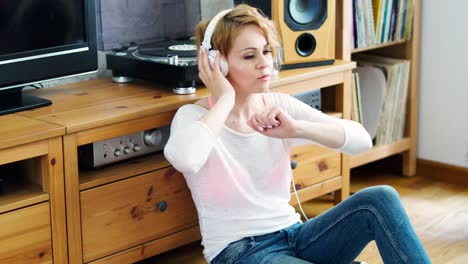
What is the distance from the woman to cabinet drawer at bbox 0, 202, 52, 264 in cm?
37

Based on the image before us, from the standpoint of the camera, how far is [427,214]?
113 inches

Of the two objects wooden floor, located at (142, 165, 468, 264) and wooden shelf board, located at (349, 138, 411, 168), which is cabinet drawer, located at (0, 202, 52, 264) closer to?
wooden floor, located at (142, 165, 468, 264)

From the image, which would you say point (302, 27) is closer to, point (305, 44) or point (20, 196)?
point (305, 44)

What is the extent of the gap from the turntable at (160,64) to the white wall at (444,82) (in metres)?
1.05

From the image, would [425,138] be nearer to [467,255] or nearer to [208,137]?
[467,255]

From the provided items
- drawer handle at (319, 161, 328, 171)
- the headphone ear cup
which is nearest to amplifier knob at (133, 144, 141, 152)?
the headphone ear cup

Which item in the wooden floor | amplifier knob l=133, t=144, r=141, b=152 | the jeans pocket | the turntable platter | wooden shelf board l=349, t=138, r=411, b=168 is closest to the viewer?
the jeans pocket

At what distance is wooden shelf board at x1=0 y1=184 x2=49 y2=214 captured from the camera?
6.38ft

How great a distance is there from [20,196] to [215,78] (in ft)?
1.79

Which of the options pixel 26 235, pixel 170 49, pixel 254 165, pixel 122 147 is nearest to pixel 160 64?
pixel 170 49

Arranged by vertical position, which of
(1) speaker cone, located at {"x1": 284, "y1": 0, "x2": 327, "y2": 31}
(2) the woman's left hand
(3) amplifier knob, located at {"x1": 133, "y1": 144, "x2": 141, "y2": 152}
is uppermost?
(1) speaker cone, located at {"x1": 284, "y1": 0, "x2": 327, "y2": 31}

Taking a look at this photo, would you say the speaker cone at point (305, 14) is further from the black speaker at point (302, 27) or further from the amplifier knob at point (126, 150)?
the amplifier knob at point (126, 150)

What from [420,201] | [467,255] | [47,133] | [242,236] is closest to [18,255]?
[47,133]

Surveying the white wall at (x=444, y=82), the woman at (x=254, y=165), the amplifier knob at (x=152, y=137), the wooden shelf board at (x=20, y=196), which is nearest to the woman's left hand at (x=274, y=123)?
the woman at (x=254, y=165)
